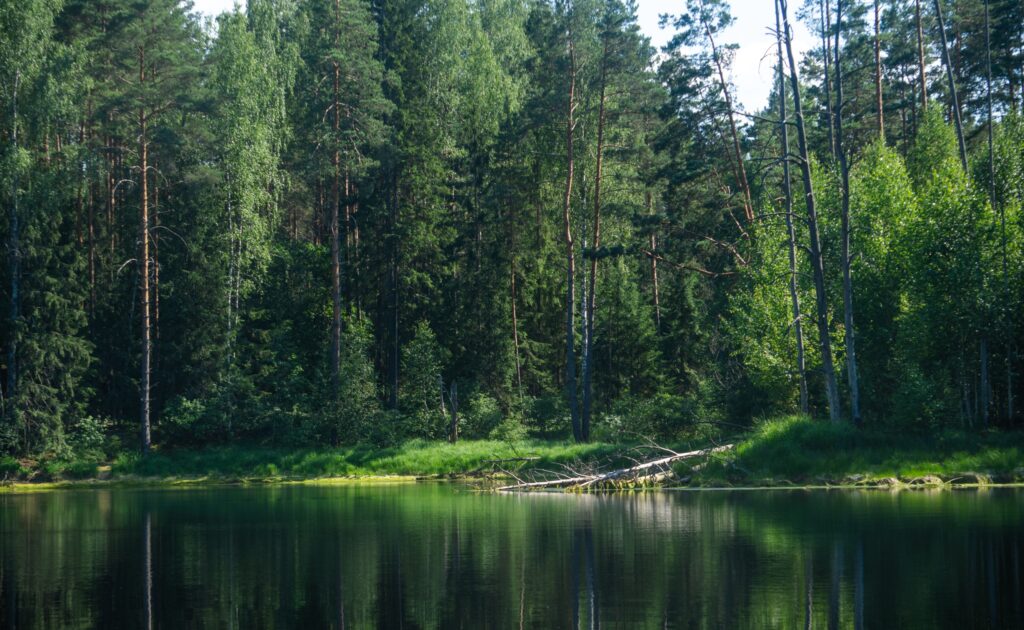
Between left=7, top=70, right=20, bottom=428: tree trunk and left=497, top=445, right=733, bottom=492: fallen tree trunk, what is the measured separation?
21799 millimetres

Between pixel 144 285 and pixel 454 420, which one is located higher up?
pixel 144 285

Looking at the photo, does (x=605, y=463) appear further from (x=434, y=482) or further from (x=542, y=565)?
(x=542, y=565)

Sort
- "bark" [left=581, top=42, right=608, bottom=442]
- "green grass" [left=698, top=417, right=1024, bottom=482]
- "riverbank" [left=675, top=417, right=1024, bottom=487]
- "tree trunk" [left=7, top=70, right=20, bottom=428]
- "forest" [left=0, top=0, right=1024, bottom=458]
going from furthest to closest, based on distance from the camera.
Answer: "bark" [left=581, top=42, right=608, bottom=442] < "tree trunk" [left=7, top=70, right=20, bottom=428] < "forest" [left=0, top=0, right=1024, bottom=458] < "green grass" [left=698, top=417, right=1024, bottom=482] < "riverbank" [left=675, top=417, right=1024, bottom=487]

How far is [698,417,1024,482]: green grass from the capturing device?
28281mm

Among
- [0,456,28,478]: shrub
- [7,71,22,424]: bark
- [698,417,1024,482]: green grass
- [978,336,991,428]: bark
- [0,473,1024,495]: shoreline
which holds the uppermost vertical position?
[7,71,22,424]: bark

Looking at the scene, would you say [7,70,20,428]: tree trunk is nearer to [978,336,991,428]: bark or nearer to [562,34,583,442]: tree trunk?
[562,34,583,442]: tree trunk

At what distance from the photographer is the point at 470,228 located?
173 feet

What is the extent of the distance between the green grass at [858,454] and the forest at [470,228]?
5.07 ft

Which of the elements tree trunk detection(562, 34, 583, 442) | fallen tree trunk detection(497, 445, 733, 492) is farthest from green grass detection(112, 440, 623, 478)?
fallen tree trunk detection(497, 445, 733, 492)

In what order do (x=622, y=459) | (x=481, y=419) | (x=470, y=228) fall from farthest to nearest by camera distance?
1. (x=470, y=228)
2. (x=481, y=419)
3. (x=622, y=459)

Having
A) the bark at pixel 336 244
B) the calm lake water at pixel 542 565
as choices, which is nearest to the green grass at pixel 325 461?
the bark at pixel 336 244

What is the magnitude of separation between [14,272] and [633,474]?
27.0 m

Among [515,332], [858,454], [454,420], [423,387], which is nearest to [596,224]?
[515,332]

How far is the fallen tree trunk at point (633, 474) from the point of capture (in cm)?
3095
